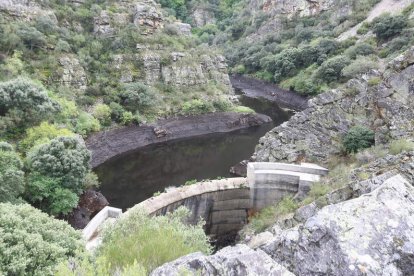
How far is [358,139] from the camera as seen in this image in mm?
28594

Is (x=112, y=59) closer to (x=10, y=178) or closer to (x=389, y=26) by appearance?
(x=10, y=178)

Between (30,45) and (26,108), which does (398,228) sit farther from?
(30,45)

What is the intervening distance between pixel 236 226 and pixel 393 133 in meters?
13.6

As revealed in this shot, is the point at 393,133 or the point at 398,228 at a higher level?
the point at 398,228

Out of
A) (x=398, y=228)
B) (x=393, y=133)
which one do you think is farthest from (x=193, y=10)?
(x=398, y=228)

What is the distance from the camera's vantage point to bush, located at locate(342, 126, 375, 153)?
28328mm

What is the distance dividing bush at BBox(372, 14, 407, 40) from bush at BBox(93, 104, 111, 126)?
179ft

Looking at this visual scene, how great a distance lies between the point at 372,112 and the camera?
98.0 ft

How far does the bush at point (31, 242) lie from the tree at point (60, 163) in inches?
433

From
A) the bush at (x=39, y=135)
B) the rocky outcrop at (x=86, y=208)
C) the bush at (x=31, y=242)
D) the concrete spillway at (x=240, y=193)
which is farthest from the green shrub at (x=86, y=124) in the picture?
the bush at (x=31, y=242)

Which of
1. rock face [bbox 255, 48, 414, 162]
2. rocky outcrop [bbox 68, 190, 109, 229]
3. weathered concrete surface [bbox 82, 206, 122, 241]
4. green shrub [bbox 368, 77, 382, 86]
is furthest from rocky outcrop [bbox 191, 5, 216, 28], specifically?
weathered concrete surface [bbox 82, 206, 122, 241]

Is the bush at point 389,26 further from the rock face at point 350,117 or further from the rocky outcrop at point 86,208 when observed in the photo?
the rocky outcrop at point 86,208

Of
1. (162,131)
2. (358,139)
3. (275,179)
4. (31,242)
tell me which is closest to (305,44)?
(162,131)

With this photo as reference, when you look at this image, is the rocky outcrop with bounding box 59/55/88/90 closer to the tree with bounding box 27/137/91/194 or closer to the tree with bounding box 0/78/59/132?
the tree with bounding box 0/78/59/132
